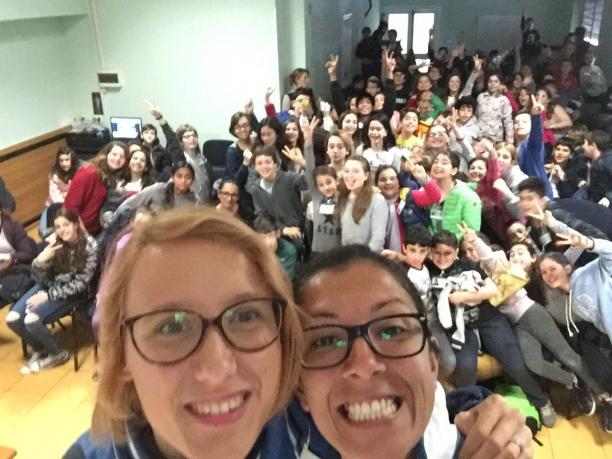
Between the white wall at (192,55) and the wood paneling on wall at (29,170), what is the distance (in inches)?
38.4

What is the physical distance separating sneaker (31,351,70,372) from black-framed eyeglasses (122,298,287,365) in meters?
3.57

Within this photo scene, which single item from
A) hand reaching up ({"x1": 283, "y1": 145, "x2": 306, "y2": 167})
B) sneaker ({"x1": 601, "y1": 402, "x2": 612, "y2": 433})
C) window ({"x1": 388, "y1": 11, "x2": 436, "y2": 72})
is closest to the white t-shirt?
sneaker ({"x1": 601, "y1": 402, "x2": 612, "y2": 433})

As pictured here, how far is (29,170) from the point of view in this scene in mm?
6605

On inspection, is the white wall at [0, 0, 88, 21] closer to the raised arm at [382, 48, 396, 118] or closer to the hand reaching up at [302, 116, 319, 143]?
the hand reaching up at [302, 116, 319, 143]

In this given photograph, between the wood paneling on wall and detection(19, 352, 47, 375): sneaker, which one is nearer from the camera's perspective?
detection(19, 352, 47, 375): sneaker

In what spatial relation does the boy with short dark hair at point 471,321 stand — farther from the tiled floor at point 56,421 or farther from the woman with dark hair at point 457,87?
the woman with dark hair at point 457,87

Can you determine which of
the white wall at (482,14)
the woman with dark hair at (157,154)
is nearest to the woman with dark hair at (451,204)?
the woman with dark hair at (157,154)

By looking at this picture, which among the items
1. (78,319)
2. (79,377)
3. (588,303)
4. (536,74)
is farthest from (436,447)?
(536,74)

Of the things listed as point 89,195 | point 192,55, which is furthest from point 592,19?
point 89,195

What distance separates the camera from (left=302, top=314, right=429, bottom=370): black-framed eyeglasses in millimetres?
997

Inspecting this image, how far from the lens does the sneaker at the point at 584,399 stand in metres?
3.47

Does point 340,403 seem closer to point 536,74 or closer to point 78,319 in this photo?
point 78,319

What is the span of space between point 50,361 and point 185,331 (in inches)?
143

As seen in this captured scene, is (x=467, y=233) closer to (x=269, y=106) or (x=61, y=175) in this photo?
(x=269, y=106)
